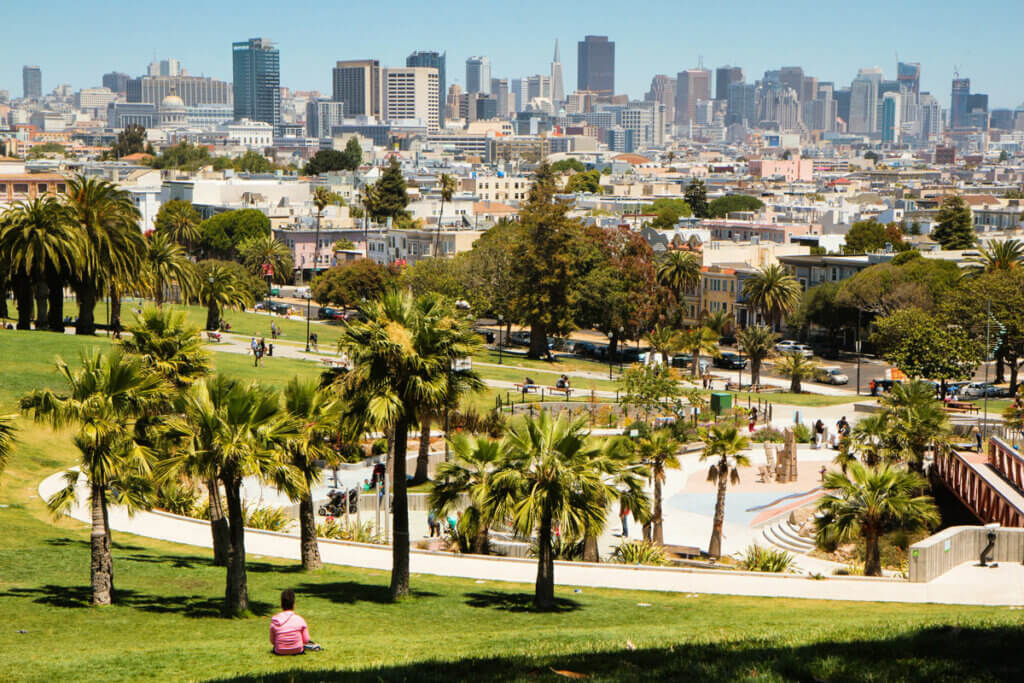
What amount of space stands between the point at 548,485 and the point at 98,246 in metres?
35.4

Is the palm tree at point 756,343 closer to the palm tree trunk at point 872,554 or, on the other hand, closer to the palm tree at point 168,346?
the palm tree trunk at point 872,554

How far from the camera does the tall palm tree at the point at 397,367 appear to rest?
22.2 metres

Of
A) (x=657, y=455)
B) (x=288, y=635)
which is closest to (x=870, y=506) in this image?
(x=657, y=455)

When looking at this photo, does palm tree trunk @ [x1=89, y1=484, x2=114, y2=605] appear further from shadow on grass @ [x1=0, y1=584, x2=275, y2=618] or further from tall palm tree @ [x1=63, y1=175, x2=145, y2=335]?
tall palm tree @ [x1=63, y1=175, x2=145, y2=335]

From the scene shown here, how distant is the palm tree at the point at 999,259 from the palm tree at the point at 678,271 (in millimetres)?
17739

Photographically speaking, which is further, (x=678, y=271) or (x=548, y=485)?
(x=678, y=271)

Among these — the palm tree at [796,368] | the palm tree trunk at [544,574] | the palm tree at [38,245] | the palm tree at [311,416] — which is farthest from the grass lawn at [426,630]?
the palm tree at [796,368]

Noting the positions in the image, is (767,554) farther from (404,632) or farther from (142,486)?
(142,486)

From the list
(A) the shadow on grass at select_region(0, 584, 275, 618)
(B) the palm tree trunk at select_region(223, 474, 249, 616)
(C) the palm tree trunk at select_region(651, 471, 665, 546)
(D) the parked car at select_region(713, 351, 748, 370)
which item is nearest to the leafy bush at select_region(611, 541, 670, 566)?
(C) the palm tree trunk at select_region(651, 471, 665, 546)

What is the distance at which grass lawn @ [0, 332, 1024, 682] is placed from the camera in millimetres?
15430

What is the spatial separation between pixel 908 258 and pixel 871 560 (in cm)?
6868

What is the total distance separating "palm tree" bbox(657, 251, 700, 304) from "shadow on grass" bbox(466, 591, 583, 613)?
64.3m

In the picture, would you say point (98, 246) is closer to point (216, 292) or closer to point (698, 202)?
point (216, 292)

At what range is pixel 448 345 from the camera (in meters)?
22.6
